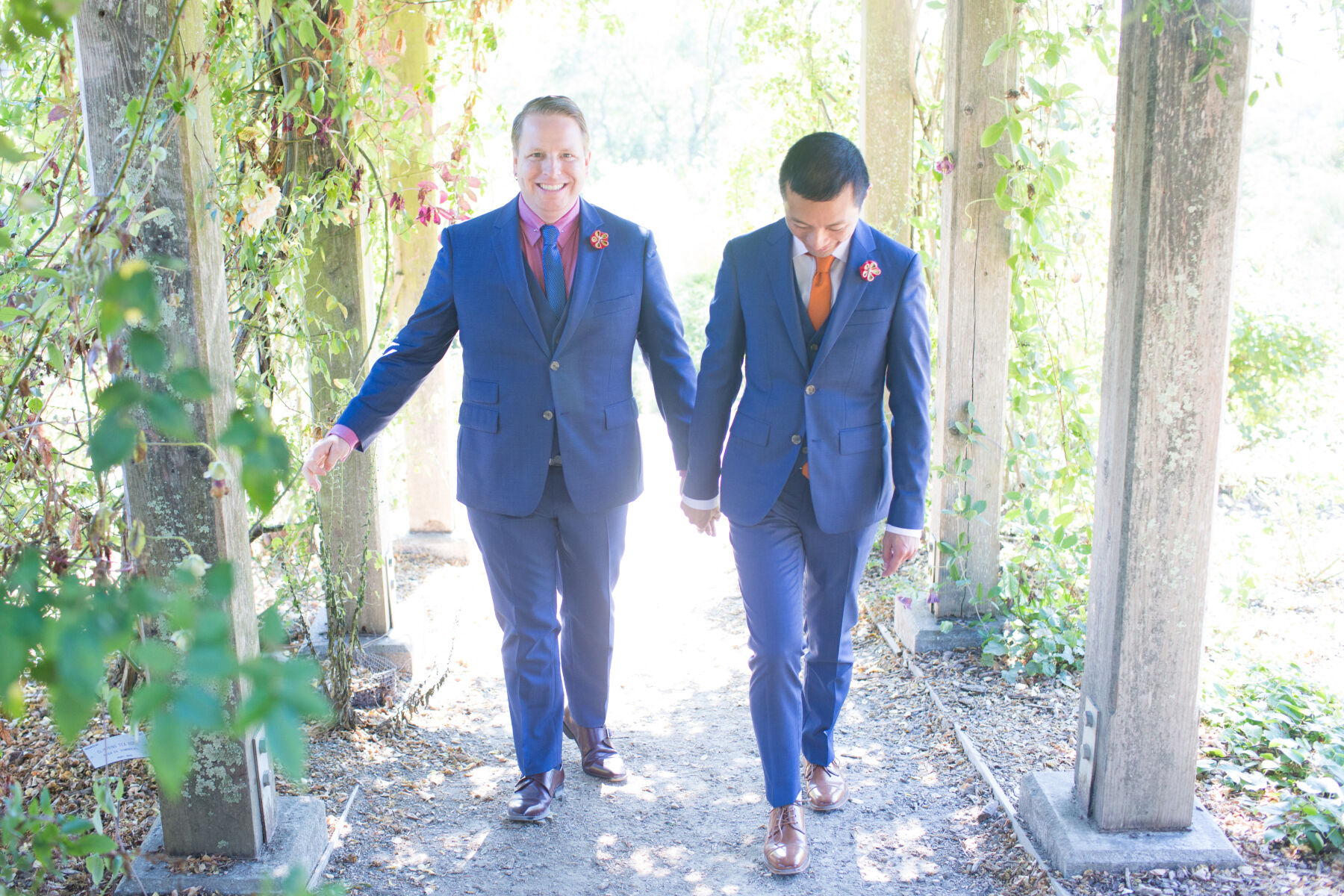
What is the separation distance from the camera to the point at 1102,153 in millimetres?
5129

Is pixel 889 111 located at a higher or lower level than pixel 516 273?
higher

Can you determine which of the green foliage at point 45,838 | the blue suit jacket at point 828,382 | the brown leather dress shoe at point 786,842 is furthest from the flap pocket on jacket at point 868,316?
the green foliage at point 45,838

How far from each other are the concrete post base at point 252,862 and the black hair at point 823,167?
202 centimetres

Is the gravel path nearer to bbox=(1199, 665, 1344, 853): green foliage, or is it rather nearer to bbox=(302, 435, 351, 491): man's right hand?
bbox=(1199, 665, 1344, 853): green foliage

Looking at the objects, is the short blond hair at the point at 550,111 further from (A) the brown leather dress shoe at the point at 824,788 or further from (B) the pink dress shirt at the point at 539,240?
(A) the brown leather dress shoe at the point at 824,788

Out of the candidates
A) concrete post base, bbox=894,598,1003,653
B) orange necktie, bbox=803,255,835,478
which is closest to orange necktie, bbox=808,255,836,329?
orange necktie, bbox=803,255,835,478

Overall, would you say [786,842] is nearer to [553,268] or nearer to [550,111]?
[553,268]

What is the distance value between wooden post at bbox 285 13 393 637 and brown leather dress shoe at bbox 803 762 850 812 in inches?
65.4

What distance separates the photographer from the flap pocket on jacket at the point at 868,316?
2713mm

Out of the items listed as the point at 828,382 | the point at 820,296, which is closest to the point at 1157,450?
the point at 828,382

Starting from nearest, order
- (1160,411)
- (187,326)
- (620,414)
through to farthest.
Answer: (187,326) → (1160,411) → (620,414)

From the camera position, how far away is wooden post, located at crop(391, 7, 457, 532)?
5.28m

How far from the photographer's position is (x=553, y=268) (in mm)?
2998

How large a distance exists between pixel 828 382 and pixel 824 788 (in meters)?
1.27
